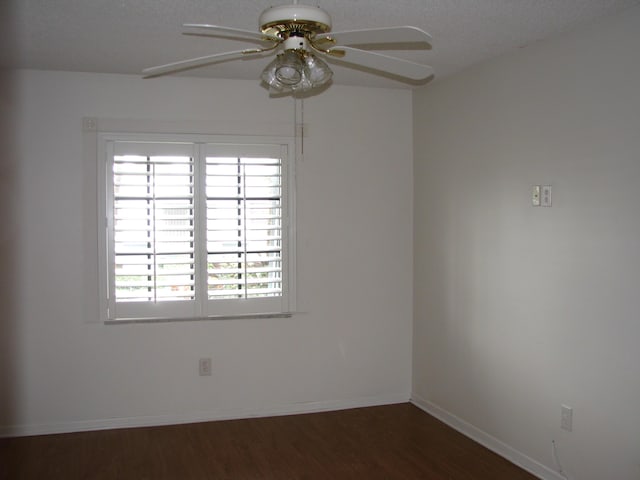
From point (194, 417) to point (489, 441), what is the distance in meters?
1.96

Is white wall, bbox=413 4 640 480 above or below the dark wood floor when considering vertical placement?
above

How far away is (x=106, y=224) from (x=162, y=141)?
0.66 meters

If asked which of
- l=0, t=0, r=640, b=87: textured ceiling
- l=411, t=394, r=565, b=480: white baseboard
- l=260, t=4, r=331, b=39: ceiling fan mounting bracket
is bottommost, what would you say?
l=411, t=394, r=565, b=480: white baseboard

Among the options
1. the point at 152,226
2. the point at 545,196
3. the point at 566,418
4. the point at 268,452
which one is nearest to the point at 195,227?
the point at 152,226

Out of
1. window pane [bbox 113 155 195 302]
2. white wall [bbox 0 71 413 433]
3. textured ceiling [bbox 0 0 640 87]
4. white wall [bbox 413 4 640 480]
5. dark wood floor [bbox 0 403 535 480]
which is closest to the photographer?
textured ceiling [bbox 0 0 640 87]

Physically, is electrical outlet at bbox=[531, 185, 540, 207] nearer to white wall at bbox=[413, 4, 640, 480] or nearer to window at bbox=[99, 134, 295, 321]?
white wall at bbox=[413, 4, 640, 480]

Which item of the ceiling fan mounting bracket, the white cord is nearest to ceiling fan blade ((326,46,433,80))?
the ceiling fan mounting bracket

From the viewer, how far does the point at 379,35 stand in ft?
6.98

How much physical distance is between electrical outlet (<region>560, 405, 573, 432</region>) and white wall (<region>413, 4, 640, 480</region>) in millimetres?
30

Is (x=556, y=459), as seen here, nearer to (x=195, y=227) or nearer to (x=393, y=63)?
(x=393, y=63)

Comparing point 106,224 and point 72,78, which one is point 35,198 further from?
point 72,78

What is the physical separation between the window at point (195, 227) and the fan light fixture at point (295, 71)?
1.98 metres

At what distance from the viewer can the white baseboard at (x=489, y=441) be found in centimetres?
336

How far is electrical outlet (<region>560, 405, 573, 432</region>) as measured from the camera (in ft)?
10.4
